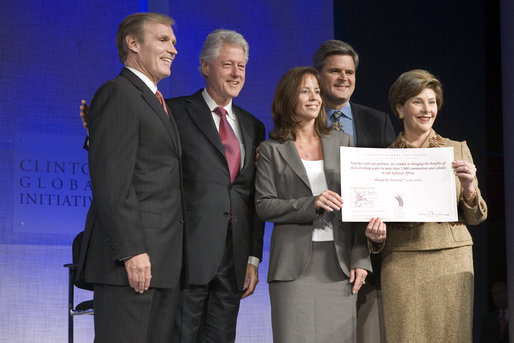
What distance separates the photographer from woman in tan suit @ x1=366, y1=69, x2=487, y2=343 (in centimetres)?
275

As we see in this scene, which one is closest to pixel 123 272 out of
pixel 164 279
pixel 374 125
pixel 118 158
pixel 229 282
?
pixel 164 279

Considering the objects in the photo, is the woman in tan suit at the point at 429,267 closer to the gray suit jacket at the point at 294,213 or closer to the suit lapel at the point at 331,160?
the gray suit jacket at the point at 294,213

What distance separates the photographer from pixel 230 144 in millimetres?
3086

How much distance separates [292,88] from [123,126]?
0.81 meters

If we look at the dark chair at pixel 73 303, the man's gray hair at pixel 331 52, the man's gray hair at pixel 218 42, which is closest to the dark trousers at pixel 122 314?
the man's gray hair at pixel 218 42

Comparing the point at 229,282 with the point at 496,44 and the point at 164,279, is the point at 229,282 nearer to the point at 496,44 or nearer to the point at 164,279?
the point at 164,279

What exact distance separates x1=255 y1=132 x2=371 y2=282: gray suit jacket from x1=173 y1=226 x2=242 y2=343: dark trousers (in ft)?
0.88

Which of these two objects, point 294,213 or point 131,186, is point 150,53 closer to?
point 131,186

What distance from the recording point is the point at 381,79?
4.61 meters

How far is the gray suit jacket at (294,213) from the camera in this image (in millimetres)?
2732

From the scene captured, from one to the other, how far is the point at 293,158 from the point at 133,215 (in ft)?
2.49

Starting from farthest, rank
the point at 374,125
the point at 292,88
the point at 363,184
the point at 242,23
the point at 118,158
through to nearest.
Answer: the point at 242,23 < the point at 374,125 < the point at 292,88 < the point at 363,184 < the point at 118,158

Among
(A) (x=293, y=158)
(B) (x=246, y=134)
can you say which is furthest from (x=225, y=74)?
(A) (x=293, y=158)

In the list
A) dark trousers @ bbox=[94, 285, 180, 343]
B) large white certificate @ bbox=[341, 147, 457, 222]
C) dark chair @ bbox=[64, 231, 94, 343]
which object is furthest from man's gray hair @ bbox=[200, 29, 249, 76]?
dark chair @ bbox=[64, 231, 94, 343]
